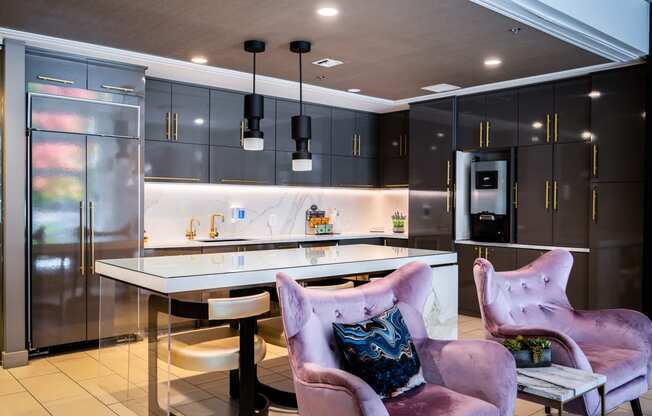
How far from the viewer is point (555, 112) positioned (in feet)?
17.8

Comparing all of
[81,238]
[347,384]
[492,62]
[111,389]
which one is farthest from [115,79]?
[347,384]

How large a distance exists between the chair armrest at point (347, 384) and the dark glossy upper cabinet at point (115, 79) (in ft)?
11.3

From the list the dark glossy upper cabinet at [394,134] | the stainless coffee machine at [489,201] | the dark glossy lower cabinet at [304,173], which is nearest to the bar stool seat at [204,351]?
the dark glossy lower cabinet at [304,173]

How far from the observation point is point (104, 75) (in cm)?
473

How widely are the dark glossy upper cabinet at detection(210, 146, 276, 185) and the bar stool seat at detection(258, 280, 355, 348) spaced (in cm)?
264

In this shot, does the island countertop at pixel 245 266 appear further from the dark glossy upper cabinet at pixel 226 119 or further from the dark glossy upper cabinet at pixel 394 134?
the dark glossy upper cabinet at pixel 394 134

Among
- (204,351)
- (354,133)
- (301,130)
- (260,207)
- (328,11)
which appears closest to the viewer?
(204,351)

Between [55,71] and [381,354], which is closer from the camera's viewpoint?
[381,354]

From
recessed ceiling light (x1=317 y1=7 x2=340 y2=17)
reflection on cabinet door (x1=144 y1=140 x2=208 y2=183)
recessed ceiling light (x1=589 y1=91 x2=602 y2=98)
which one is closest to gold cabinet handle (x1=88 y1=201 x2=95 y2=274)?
reflection on cabinet door (x1=144 y1=140 x2=208 y2=183)

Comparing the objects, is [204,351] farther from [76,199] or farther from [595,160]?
[595,160]

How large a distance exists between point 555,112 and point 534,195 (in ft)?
2.82

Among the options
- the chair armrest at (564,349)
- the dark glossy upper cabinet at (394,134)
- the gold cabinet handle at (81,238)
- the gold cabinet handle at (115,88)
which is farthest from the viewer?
the dark glossy upper cabinet at (394,134)

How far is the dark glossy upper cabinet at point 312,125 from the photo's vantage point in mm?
6332

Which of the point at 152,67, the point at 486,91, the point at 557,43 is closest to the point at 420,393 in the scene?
the point at 557,43
